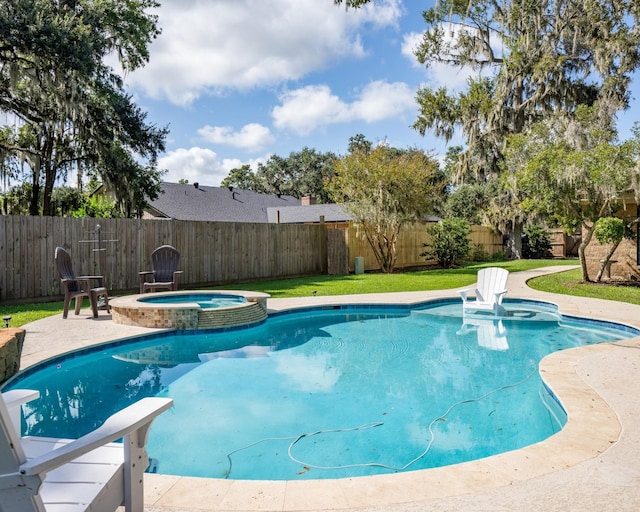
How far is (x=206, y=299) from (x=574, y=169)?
27.1 feet

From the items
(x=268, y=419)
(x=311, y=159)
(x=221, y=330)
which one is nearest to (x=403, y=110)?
(x=221, y=330)

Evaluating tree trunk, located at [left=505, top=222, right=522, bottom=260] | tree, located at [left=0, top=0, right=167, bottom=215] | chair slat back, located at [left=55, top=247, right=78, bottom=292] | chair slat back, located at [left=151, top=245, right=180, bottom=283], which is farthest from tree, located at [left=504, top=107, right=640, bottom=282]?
tree, located at [left=0, top=0, right=167, bottom=215]

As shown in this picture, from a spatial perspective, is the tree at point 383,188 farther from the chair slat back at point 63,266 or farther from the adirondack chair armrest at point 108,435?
the adirondack chair armrest at point 108,435

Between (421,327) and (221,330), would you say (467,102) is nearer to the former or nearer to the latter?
(421,327)

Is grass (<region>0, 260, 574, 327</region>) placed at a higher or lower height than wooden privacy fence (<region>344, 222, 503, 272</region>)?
lower

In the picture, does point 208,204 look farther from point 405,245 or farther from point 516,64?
point 516,64

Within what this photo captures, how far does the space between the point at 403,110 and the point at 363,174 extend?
7.28 m

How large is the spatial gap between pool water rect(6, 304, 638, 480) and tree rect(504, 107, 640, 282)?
4.12m

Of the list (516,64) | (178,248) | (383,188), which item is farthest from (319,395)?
(516,64)

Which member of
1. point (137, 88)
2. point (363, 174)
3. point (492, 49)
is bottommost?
point (363, 174)

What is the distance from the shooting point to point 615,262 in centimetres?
1225

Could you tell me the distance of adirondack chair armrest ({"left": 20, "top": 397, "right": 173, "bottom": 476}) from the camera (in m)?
1.33

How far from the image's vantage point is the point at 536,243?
23.1 meters

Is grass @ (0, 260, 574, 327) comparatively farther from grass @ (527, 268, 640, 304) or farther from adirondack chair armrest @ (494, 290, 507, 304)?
adirondack chair armrest @ (494, 290, 507, 304)
